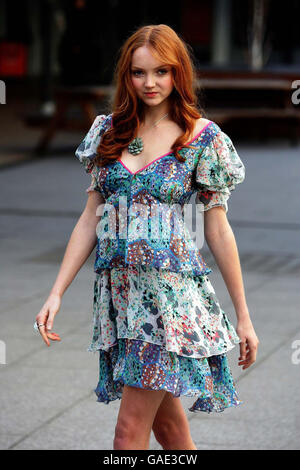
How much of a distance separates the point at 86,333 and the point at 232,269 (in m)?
3.22

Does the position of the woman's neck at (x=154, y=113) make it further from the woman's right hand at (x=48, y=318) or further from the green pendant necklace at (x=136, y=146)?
the woman's right hand at (x=48, y=318)

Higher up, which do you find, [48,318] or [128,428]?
[48,318]

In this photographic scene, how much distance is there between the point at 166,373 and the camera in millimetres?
3328

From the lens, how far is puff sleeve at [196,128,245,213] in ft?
11.2

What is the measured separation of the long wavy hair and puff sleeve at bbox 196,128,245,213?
0.08 meters

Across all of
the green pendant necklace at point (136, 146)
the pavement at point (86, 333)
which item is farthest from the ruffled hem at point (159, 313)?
the pavement at point (86, 333)

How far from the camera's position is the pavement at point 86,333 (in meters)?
4.82

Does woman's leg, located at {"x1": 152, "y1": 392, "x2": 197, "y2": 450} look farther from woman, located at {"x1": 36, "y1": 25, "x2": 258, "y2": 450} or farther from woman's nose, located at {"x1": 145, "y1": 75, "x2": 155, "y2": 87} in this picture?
woman's nose, located at {"x1": 145, "y1": 75, "x2": 155, "y2": 87}

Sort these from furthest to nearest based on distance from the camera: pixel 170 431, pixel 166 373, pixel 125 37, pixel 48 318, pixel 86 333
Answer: pixel 125 37 < pixel 86 333 < pixel 170 431 < pixel 48 318 < pixel 166 373

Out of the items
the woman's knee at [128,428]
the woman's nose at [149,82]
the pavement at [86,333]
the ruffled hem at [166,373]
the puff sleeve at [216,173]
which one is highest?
the woman's nose at [149,82]

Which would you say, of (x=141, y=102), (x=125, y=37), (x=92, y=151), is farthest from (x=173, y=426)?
(x=125, y=37)

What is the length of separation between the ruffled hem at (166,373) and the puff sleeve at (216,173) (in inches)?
20.3

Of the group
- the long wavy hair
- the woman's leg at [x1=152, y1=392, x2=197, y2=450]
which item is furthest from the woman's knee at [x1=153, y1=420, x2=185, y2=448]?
the long wavy hair

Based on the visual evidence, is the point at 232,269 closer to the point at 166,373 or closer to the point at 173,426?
the point at 166,373
